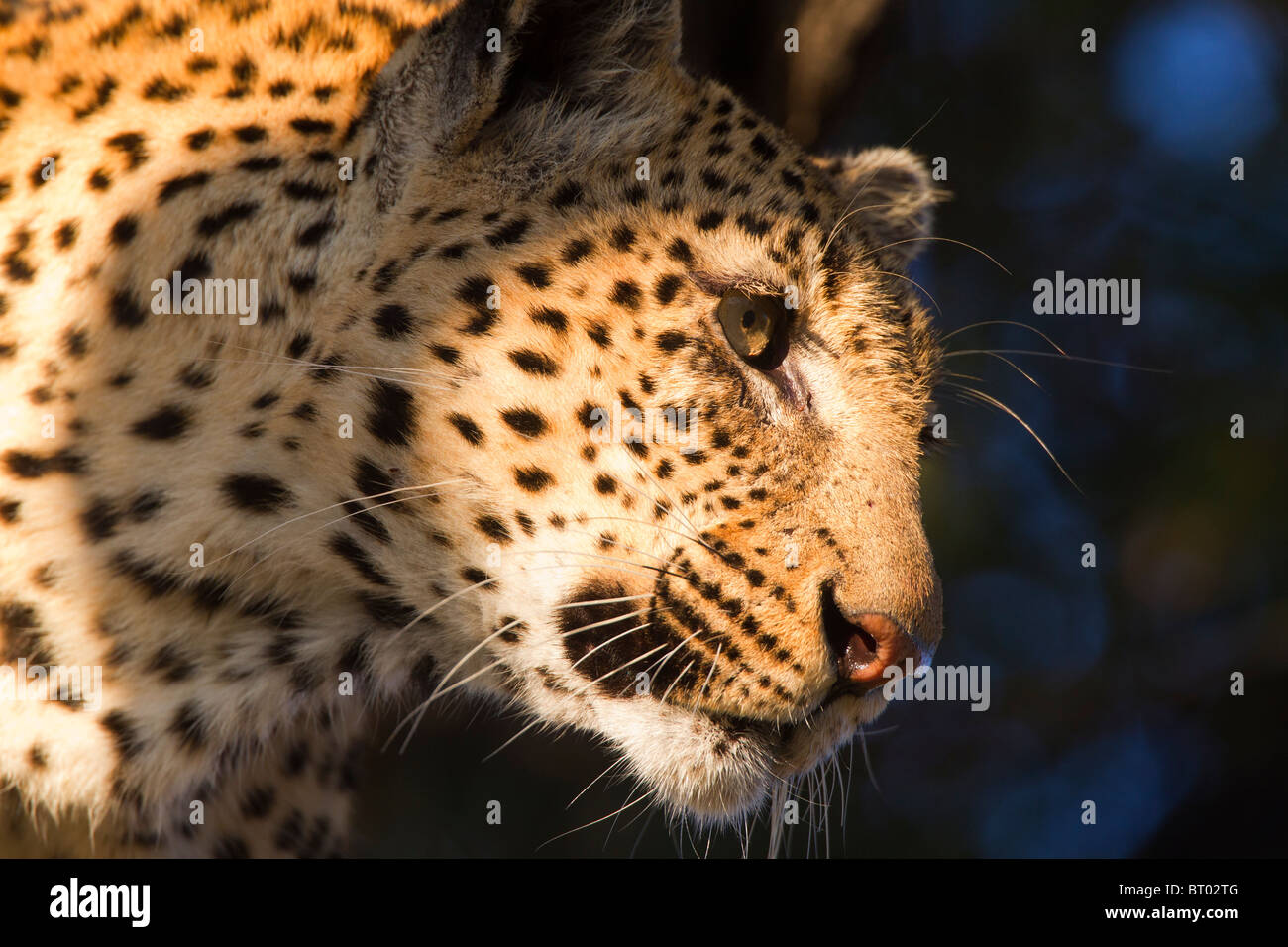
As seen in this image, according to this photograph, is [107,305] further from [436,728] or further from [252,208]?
[436,728]

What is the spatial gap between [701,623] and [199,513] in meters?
1.01

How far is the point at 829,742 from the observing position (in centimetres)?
251

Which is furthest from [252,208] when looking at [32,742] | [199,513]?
[32,742]

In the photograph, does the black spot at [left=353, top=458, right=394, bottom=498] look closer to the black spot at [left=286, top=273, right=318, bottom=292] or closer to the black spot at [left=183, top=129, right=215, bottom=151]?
the black spot at [left=286, top=273, right=318, bottom=292]

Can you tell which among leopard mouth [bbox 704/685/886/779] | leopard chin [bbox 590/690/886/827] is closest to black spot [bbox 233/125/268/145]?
leopard chin [bbox 590/690/886/827]

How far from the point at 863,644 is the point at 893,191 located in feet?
5.14


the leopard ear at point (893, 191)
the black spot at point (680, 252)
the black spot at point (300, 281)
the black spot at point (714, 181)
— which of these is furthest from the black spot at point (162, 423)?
the leopard ear at point (893, 191)

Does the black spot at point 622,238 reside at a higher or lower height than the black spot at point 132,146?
lower

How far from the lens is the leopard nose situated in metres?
2.38

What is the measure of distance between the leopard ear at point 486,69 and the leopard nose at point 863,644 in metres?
1.19

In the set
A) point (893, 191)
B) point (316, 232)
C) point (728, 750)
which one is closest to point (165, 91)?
point (316, 232)

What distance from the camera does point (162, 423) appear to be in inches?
91.4

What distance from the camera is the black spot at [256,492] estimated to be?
2350mm

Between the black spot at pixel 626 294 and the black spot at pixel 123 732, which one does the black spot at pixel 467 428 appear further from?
the black spot at pixel 123 732
